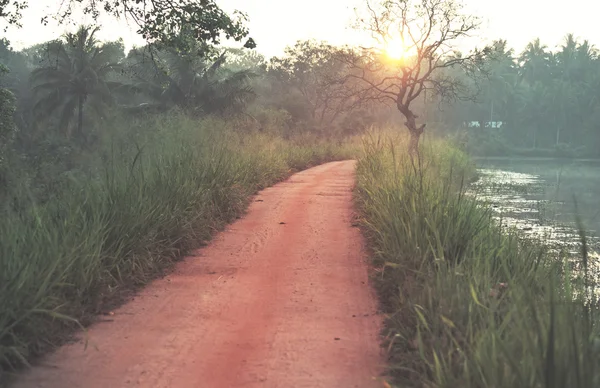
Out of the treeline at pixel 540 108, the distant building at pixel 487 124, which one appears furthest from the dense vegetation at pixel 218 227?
the distant building at pixel 487 124

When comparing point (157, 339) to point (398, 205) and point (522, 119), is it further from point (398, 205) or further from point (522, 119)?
point (522, 119)

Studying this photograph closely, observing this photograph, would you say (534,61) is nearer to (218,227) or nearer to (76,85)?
(76,85)

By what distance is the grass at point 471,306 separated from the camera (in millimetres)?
2635

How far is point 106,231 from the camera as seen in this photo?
16.9ft

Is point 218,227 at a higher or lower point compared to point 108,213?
lower

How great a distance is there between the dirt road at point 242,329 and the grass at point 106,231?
0.25 meters

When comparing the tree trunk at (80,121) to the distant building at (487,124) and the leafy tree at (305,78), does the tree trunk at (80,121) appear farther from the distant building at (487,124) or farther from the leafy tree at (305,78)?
the distant building at (487,124)

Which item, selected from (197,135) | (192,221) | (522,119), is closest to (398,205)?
(192,221)

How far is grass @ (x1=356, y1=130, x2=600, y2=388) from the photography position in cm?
263

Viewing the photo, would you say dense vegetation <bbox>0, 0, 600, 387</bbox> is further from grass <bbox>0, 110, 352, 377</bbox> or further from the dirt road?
the dirt road

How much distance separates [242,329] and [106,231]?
1.80 m

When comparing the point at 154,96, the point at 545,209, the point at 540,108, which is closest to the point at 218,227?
the point at 545,209

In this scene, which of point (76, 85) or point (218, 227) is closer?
point (218, 227)

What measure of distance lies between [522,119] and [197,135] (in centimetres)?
7396
